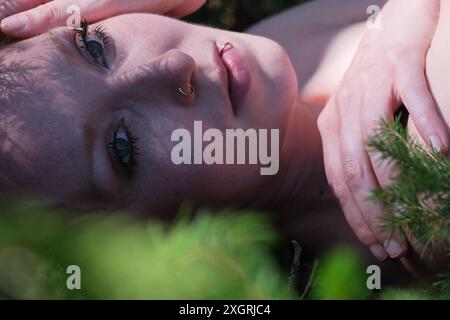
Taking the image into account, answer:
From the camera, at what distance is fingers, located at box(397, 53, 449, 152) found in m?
1.23

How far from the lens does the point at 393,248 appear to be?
1.40 meters

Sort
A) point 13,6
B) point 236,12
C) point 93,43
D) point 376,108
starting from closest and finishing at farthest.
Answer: point 376,108, point 93,43, point 13,6, point 236,12

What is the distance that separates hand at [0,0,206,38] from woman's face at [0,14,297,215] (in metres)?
0.06

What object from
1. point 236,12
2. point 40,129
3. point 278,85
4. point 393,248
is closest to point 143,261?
point 40,129

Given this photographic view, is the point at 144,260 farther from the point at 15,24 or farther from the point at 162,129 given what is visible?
the point at 15,24

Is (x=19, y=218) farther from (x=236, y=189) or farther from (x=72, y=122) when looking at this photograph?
(x=236, y=189)

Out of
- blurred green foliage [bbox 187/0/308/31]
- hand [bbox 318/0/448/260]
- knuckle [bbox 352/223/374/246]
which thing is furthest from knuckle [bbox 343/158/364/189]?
blurred green foliage [bbox 187/0/308/31]

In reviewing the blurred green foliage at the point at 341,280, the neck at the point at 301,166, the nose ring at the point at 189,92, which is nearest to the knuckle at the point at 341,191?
the neck at the point at 301,166

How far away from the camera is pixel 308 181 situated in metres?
1.67

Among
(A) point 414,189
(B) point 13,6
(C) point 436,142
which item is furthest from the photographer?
(B) point 13,6

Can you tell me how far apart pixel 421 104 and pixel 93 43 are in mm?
783

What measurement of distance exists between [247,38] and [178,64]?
31 cm

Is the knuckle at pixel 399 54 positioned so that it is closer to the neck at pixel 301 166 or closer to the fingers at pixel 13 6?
the neck at pixel 301 166
